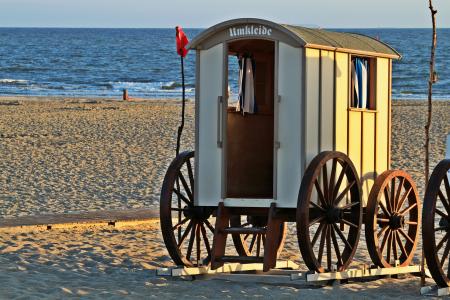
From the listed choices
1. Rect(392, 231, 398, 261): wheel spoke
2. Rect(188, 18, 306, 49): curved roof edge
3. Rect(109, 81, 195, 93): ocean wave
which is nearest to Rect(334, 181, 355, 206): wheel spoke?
Rect(392, 231, 398, 261): wheel spoke

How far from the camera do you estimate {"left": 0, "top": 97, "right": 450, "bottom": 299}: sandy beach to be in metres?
9.27

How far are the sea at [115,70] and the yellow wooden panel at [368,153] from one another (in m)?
34.5

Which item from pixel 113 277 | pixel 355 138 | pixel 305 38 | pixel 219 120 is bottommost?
pixel 113 277

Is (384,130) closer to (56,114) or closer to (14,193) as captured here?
(14,193)

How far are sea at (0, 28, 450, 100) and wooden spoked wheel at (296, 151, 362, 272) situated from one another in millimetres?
35152

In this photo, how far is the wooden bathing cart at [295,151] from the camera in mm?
9391

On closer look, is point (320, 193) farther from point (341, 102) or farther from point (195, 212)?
point (195, 212)

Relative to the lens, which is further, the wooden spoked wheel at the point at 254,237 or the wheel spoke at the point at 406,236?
the wooden spoked wheel at the point at 254,237

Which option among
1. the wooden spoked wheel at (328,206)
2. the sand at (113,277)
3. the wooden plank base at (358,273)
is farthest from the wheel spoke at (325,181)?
the sand at (113,277)

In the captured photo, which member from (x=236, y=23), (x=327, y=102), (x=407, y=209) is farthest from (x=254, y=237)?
(x=236, y=23)

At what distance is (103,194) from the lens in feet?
52.4

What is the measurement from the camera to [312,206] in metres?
9.34

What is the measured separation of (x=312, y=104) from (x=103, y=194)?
23.1ft

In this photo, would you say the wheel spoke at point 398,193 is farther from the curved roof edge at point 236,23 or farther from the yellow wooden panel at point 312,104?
the curved roof edge at point 236,23
